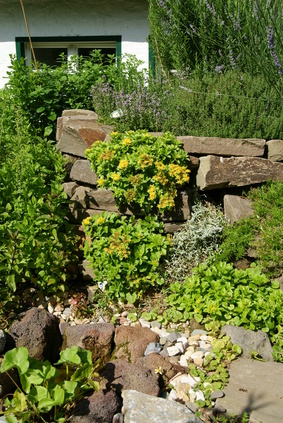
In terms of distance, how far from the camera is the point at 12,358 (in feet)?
8.57

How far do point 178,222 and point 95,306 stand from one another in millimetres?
1126

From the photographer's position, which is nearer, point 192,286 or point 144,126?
point 192,286

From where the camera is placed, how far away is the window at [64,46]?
307 inches

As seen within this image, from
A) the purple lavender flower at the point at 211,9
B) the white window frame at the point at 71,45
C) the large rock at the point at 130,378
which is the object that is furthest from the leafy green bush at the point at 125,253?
the white window frame at the point at 71,45

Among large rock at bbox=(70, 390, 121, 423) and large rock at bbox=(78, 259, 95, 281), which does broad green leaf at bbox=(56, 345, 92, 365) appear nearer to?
large rock at bbox=(70, 390, 121, 423)

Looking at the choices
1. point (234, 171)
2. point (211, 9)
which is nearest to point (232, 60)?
point (211, 9)

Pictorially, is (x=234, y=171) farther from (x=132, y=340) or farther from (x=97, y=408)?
(x=97, y=408)

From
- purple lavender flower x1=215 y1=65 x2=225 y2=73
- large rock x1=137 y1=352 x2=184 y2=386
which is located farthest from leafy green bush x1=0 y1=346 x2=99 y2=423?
purple lavender flower x1=215 y1=65 x2=225 y2=73

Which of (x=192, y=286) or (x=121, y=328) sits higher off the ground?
(x=192, y=286)

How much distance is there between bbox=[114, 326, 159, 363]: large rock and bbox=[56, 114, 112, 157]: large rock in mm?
2186

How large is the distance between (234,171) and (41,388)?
2913 mm

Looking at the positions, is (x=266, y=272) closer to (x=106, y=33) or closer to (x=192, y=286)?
(x=192, y=286)

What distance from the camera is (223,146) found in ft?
15.5

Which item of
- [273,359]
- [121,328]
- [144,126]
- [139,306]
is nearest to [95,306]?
[139,306]
